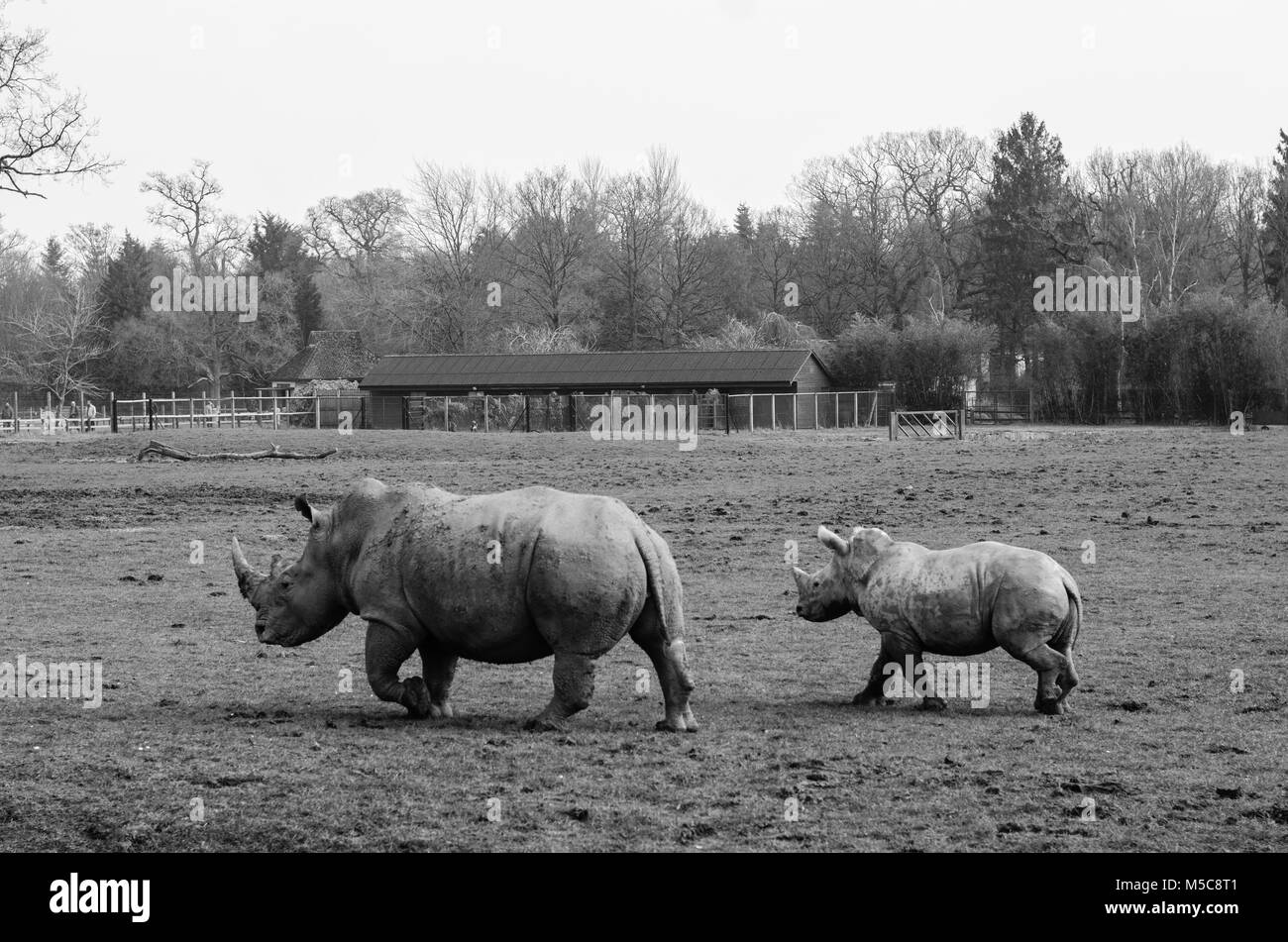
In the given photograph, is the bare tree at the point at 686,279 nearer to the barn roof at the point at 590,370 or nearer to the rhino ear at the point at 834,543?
the barn roof at the point at 590,370

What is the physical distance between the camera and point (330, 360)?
99500 millimetres

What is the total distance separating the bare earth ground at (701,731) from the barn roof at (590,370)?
48.4 meters

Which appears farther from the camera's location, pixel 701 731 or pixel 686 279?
pixel 686 279

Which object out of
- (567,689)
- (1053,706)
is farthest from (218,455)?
(1053,706)

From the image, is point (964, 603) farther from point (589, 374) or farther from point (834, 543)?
point (589, 374)

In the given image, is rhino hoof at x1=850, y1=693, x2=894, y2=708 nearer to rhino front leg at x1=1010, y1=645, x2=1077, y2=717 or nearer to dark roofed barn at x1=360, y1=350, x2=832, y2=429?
rhino front leg at x1=1010, y1=645, x2=1077, y2=717

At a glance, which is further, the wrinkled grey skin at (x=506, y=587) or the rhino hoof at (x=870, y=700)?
the rhino hoof at (x=870, y=700)

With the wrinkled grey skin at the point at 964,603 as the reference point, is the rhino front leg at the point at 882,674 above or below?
below

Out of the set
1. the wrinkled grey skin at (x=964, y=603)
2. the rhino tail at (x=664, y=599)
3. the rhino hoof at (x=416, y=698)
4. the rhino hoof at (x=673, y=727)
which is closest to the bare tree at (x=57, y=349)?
the rhino hoof at (x=416, y=698)

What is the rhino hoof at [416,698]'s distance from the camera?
433 inches

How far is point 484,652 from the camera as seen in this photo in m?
10.8

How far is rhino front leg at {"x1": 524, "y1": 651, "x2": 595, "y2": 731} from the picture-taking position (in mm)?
10477

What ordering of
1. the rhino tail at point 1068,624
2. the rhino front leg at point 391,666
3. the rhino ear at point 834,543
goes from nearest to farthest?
the rhino front leg at point 391,666 → the rhino tail at point 1068,624 → the rhino ear at point 834,543

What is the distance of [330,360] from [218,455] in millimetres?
58451
